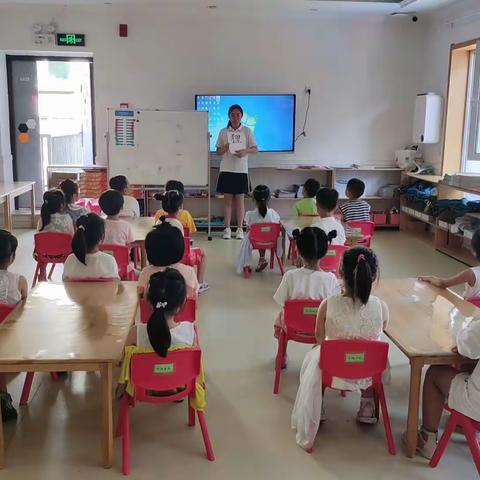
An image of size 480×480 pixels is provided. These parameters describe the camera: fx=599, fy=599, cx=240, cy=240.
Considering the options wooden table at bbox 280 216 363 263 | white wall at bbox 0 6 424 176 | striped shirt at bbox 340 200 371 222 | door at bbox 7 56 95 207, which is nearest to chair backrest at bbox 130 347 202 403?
wooden table at bbox 280 216 363 263

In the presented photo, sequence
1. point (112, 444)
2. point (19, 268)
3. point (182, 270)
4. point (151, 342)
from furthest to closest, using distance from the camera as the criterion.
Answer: point (19, 268) → point (182, 270) → point (112, 444) → point (151, 342)

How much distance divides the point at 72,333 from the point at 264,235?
2.97m

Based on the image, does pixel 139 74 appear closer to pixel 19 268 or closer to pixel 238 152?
pixel 238 152

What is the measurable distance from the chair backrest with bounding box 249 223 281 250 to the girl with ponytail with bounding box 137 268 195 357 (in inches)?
109

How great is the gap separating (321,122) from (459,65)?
183cm

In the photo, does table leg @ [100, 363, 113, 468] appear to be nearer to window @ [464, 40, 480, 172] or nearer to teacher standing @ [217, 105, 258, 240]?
teacher standing @ [217, 105, 258, 240]

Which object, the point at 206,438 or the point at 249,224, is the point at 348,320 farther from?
the point at 249,224

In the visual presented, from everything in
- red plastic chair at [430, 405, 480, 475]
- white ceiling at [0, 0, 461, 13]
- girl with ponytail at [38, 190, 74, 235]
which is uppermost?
white ceiling at [0, 0, 461, 13]

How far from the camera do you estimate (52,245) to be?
14.6 ft

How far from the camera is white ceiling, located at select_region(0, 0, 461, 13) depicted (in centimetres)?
705

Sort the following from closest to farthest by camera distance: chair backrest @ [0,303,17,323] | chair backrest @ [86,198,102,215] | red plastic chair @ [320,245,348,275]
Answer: chair backrest @ [0,303,17,323] < red plastic chair @ [320,245,348,275] < chair backrest @ [86,198,102,215]

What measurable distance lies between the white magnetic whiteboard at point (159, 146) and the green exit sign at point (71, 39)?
1229 mm

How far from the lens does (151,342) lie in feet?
7.70

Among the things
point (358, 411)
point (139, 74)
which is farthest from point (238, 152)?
point (358, 411)
